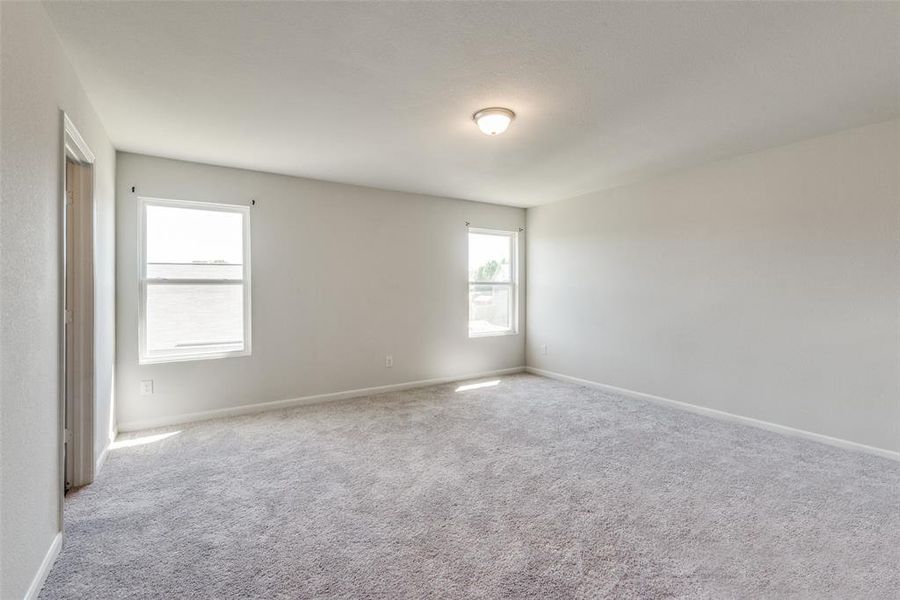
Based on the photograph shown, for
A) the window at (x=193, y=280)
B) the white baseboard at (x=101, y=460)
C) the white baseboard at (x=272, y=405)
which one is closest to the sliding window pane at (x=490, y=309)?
the white baseboard at (x=272, y=405)

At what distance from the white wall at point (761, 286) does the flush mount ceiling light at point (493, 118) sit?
241 cm

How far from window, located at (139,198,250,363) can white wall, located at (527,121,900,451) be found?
13.0 feet

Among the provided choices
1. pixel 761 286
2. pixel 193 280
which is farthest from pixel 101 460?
→ pixel 761 286

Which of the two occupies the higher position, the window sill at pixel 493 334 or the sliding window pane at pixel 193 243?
the sliding window pane at pixel 193 243

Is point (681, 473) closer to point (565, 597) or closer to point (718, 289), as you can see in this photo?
point (565, 597)

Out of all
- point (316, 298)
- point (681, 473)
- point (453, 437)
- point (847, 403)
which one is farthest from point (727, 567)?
point (316, 298)

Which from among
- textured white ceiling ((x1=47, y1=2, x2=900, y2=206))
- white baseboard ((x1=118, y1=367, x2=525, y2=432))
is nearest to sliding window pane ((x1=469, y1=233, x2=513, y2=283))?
white baseboard ((x1=118, y1=367, x2=525, y2=432))

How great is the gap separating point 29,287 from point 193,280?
2.38 metres

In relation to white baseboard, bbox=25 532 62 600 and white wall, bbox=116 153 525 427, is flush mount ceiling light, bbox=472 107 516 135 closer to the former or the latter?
white wall, bbox=116 153 525 427

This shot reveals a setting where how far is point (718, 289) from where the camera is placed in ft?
12.9

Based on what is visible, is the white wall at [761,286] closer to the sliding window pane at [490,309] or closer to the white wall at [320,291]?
the sliding window pane at [490,309]

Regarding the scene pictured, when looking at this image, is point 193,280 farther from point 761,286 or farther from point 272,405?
point 761,286

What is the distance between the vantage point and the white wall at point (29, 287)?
1449 millimetres

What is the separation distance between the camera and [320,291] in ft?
14.8
